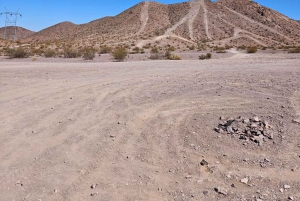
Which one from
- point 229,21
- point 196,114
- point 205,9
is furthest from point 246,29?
point 196,114

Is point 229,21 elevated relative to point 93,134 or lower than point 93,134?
elevated

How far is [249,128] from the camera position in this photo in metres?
6.49

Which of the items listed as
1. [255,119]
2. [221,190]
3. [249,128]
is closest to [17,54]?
[255,119]

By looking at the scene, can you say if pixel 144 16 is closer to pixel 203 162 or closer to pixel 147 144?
pixel 147 144

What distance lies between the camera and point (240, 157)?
5.61 m

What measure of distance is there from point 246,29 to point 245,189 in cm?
7907

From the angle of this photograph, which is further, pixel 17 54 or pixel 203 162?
pixel 17 54

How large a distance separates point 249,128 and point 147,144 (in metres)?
2.10

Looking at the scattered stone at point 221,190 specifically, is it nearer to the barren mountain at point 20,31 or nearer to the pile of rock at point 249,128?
the pile of rock at point 249,128

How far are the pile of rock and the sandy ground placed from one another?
5.1 inches

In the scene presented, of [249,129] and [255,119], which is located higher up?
[255,119]

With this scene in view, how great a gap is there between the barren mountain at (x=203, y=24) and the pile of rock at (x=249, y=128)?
5868 cm

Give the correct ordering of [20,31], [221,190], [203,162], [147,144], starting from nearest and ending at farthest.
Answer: [221,190]
[203,162]
[147,144]
[20,31]

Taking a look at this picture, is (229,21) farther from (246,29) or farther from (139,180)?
(139,180)
